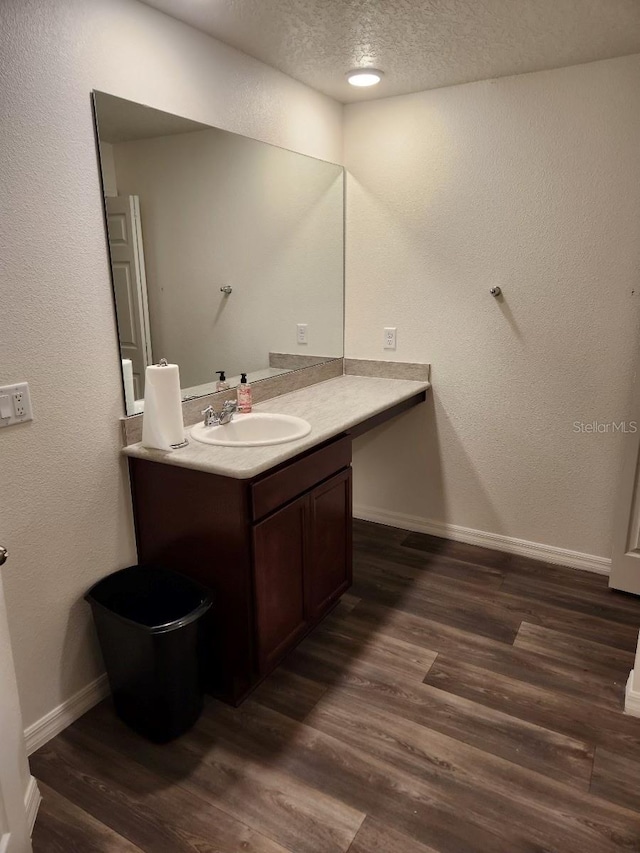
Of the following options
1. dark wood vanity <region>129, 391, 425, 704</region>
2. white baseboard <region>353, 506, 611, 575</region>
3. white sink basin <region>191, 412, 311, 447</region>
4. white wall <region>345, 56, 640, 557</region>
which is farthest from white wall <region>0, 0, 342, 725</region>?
white baseboard <region>353, 506, 611, 575</region>

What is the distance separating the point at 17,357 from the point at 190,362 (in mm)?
773

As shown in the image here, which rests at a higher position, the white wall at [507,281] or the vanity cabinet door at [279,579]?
the white wall at [507,281]

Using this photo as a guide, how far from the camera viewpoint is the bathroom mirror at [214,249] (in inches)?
75.8

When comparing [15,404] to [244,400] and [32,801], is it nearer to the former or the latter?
[244,400]

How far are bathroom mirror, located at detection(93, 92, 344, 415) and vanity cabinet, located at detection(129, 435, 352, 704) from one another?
1.23 ft

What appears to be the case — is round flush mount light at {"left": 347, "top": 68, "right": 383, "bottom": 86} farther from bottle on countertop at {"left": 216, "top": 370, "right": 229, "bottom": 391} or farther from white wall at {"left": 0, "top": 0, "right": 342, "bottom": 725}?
bottle on countertop at {"left": 216, "top": 370, "right": 229, "bottom": 391}

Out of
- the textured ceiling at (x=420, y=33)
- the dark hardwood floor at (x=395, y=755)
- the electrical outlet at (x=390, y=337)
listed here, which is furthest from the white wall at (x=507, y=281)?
the dark hardwood floor at (x=395, y=755)

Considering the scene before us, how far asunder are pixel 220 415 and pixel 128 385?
38 cm

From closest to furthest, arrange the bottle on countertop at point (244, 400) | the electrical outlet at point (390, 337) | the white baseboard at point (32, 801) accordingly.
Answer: the white baseboard at point (32, 801) → the bottle on countertop at point (244, 400) → the electrical outlet at point (390, 337)

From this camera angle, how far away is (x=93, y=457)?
1.86 meters

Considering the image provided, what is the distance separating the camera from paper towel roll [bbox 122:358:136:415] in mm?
1946

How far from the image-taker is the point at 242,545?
1.79 metres

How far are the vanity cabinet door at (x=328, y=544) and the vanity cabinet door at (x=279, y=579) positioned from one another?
2.1 inches

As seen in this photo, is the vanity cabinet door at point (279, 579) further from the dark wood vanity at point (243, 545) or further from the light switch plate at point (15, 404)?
the light switch plate at point (15, 404)
